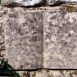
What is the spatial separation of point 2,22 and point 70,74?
75 centimetres

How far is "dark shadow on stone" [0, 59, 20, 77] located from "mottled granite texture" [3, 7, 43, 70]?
0.11 feet

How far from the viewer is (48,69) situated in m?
2.64

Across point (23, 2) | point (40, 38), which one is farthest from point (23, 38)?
point (23, 2)

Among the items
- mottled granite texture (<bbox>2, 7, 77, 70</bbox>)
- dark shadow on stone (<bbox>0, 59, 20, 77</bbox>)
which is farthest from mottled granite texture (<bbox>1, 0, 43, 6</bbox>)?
dark shadow on stone (<bbox>0, 59, 20, 77</bbox>)

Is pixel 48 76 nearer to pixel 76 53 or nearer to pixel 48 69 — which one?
pixel 48 69

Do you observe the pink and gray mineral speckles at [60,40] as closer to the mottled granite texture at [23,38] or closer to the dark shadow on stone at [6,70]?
the mottled granite texture at [23,38]

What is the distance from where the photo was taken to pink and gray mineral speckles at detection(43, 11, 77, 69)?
2.52 metres

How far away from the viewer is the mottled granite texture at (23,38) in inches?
99.0

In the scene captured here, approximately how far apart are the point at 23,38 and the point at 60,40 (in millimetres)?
310

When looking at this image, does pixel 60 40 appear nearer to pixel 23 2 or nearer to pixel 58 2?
pixel 58 2

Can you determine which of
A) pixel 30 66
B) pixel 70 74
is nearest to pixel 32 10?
pixel 30 66

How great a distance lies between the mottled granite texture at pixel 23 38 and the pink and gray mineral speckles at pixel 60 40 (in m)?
0.06

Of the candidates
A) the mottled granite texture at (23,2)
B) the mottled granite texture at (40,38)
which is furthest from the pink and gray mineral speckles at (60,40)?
the mottled granite texture at (23,2)

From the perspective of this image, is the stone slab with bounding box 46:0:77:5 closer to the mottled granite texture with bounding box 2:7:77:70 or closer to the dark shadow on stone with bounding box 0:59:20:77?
the mottled granite texture with bounding box 2:7:77:70
